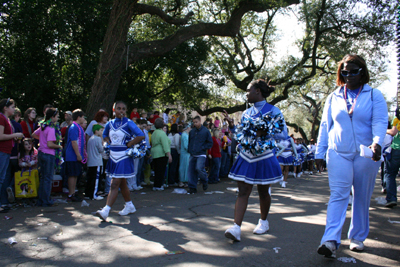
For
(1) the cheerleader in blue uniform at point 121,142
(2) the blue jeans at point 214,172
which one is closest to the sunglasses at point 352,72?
(1) the cheerleader in blue uniform at point 121,142

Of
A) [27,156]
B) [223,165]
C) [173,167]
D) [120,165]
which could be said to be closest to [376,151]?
[120,165]

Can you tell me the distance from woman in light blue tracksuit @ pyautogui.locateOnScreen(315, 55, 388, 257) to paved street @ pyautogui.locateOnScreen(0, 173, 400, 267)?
40 centimetres

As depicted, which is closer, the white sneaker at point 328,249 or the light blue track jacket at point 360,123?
the white sneaker at point 328,249

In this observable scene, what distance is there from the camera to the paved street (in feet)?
12.7

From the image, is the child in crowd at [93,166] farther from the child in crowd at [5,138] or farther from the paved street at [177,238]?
the child in crowd at [5,138]

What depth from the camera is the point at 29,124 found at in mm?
8844

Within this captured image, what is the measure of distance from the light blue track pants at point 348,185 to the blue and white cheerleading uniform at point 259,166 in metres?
0.84

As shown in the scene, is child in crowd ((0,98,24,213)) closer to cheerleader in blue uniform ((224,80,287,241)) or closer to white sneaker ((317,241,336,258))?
cheerleader in blue uniform ((224,80,287,241))

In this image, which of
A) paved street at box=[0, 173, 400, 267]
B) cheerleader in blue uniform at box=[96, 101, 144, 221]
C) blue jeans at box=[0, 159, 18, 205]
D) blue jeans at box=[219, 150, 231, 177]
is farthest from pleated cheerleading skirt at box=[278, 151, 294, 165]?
blue jeans at box=[0, 159, 18, 205]

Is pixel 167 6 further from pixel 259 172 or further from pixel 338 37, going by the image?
pixel 259 172

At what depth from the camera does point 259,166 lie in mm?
4680

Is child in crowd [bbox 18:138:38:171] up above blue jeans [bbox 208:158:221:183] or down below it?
above

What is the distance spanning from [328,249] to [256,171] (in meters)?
1.36

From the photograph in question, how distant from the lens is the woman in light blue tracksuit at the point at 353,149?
151 inches
